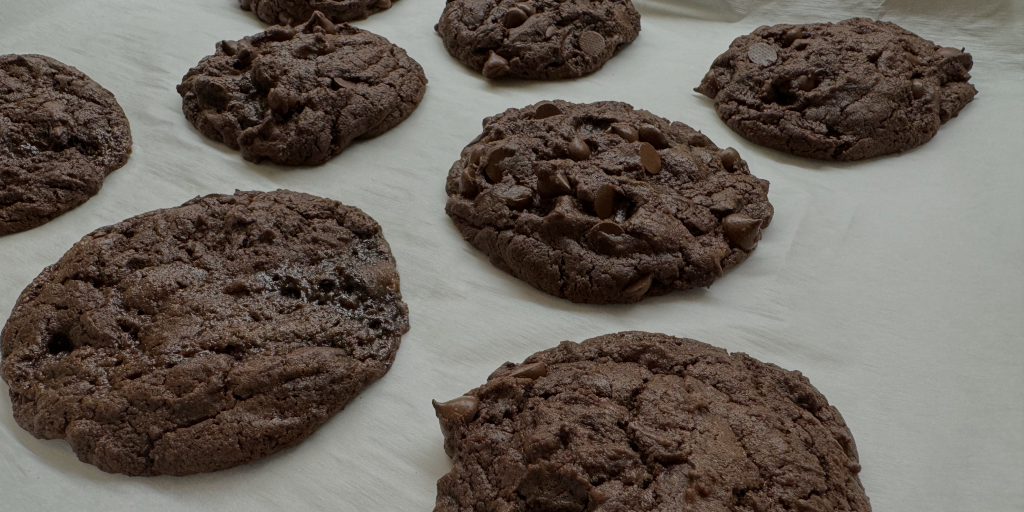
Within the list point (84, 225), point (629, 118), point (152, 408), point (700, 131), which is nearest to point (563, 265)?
point (629, 118)

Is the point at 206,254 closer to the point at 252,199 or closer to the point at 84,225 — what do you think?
the point at 252,199

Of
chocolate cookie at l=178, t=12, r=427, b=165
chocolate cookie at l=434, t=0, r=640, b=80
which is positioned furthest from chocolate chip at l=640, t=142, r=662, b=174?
chocolate cookie at l=178, t=12, r=427, b=165

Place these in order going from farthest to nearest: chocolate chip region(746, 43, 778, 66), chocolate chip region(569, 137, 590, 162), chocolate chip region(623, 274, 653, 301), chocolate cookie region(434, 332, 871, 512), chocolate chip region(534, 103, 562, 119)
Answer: chocolate chip region(746, 43, 778, 66), chocolate chip region(534, 103, 562, 119), chocolate chip region(569, 137, 590, 162), chocolate chip region(623, 274, 653, 301), chocolate cookie region(434, 332, 871, 512)

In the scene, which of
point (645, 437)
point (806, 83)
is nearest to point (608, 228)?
point (645, 437)

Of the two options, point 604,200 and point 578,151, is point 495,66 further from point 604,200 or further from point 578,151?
point 604,200

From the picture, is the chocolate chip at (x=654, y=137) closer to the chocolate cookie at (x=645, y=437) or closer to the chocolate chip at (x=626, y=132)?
the chocolate chip at (x=626, y=132)

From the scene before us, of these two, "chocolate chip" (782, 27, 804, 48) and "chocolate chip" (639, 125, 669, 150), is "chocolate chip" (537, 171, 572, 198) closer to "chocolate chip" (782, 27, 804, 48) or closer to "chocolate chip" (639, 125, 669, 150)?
"chocolate chip" (639, 125, 669, 150)

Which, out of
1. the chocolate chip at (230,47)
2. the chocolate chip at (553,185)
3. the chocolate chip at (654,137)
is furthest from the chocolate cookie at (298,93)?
the chocolate chip at (654,137)
